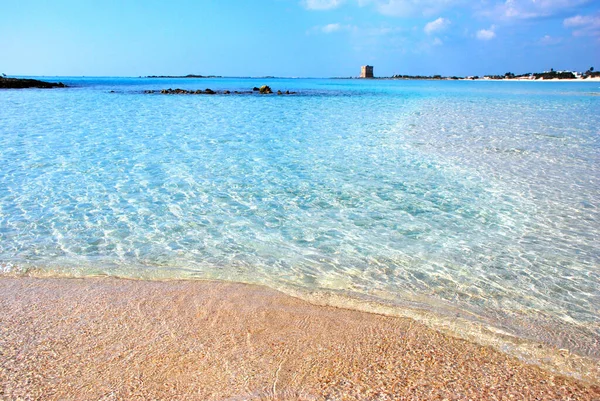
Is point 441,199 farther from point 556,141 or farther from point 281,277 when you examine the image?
point 556,141

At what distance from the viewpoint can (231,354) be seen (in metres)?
3.05

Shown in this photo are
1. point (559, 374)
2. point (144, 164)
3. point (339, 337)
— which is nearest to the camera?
point (559, 374)

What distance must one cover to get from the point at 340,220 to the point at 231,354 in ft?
11.1

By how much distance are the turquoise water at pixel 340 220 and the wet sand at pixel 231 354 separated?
0.55 m

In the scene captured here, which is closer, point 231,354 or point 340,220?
point 231,354

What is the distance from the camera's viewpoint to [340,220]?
6160mm

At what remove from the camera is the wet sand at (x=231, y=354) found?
2.67 metres

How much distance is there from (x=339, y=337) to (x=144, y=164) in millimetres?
7685

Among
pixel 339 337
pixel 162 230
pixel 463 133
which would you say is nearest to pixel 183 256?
pixel 162 230

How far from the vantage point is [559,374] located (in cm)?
292

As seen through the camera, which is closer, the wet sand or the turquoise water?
the wet sand

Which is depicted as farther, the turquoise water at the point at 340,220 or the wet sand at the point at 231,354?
the turquoise water at the point at 340,220

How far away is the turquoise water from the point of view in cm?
426

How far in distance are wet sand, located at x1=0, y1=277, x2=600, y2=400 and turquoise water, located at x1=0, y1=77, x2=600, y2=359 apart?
0.55 meters
